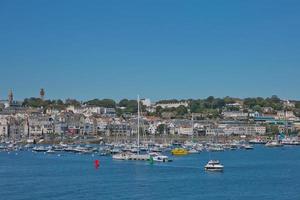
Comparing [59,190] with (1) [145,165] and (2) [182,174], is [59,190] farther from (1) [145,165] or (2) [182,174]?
(1) [145,165]

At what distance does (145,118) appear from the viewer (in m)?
94.1

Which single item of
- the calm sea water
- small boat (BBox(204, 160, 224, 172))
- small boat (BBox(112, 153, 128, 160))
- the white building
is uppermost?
the white building

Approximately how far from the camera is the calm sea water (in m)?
24.6

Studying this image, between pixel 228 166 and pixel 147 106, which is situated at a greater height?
pixel 147 106

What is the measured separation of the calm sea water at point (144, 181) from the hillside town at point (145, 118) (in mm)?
26033

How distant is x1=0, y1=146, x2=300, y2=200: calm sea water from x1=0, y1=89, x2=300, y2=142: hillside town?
26033 mm

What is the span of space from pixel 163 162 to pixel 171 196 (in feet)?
50.1

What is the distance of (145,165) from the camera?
37312 millimetres

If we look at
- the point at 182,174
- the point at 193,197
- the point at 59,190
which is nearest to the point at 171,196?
the point at 193,197

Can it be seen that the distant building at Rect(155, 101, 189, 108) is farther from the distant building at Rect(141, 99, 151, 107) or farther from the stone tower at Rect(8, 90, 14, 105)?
the stone tower at Rect(8, 90, 14, 105)

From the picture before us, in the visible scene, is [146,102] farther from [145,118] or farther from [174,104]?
[145,118]

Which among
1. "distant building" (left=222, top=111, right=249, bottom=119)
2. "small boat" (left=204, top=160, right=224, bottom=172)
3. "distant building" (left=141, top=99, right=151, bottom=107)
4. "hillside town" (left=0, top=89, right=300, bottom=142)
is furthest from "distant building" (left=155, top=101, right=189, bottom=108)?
"small boat" (left=204, top=160, right=224, bottom=172)

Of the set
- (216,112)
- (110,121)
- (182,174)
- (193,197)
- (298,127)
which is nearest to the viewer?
(193,197)

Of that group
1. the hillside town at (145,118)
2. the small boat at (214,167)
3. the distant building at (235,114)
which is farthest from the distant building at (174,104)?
the small boat at (214,167)
